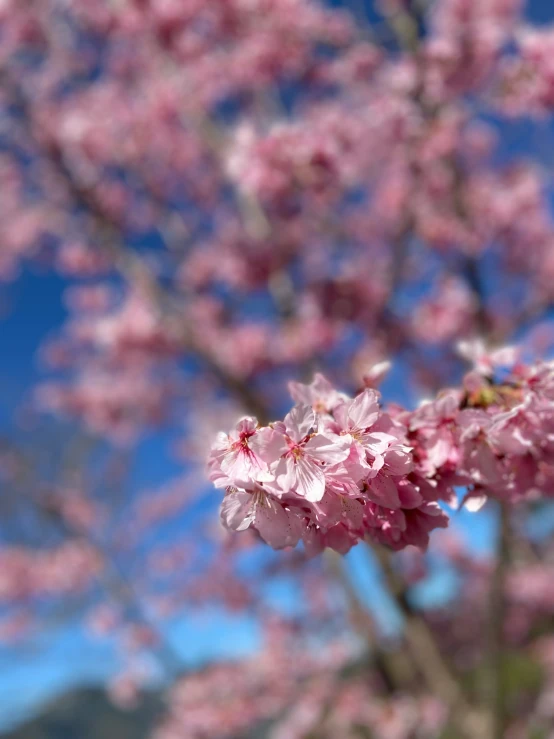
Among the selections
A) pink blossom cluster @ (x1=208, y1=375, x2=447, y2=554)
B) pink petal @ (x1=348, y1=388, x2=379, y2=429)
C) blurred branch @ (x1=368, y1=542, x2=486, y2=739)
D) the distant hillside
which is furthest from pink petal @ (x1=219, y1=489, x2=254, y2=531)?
the distant hillside

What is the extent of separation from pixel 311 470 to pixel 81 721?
5518 cm

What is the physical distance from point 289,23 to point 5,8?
2.39 meters

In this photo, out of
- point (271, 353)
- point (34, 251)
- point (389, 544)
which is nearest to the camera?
point (389, 544)

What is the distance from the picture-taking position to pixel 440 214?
4938 mm

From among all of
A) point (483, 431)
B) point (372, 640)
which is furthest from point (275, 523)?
point (372, 640)

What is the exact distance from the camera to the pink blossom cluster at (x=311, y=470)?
3.33ft

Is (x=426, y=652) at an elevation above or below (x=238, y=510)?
above

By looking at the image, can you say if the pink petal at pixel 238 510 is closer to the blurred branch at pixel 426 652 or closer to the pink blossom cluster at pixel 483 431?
→ the pink blossom cluster at pixel 483 431

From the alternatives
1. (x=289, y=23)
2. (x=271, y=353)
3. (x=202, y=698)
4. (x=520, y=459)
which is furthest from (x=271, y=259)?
(x=202, y=698)

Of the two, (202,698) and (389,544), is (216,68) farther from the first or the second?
(202,698)

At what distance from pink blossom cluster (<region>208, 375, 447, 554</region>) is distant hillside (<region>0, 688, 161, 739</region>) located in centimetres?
4171

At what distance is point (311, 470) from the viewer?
103 centimetres

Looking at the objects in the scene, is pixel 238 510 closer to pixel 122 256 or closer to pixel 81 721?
pixel 122 256

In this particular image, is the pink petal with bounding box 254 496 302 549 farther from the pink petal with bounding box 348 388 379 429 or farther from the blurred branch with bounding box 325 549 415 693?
the blurred branch with bounding box 325 549 415 693
